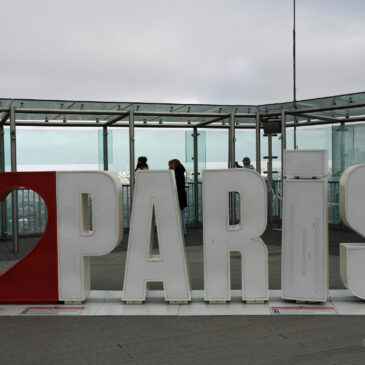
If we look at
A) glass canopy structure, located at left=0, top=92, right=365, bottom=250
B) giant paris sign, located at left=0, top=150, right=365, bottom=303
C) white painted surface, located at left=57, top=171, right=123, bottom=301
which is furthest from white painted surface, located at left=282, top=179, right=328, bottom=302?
glass canopy structure, located at left=0, top=92, right=365, bottom=250

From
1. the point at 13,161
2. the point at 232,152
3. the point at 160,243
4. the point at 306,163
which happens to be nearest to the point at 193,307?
the point at 160,243

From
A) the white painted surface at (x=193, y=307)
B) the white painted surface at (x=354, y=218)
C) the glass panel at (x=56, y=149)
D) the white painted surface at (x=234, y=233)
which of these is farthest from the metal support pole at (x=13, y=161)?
the white painted surface at (x=354, y=218)

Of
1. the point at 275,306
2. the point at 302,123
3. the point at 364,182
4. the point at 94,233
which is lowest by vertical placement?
the point at 275,306

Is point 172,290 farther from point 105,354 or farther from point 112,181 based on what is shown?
point 105,354

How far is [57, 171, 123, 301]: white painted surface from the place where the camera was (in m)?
6.32

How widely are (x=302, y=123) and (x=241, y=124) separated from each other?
4.36ft

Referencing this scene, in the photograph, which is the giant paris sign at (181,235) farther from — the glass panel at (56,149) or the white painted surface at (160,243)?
the glass panel at (56,149)

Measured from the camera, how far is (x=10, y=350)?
4.75 metres

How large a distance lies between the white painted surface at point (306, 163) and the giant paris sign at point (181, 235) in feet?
0.03

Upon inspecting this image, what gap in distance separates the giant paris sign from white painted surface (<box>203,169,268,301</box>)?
0.01m

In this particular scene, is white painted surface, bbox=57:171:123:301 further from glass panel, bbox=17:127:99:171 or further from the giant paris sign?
glass panel, bbox=17:127:99:171

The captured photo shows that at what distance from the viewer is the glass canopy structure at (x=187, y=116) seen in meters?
10.3

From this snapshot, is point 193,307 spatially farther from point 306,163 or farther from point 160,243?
point 306,163

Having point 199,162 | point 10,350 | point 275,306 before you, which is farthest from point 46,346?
point 199,162
